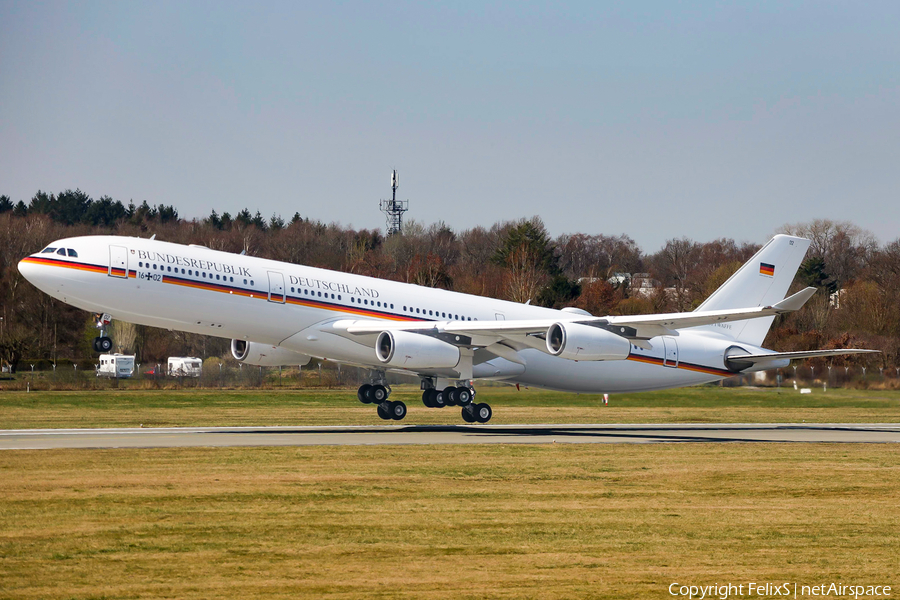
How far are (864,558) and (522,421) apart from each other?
2962 centimetres

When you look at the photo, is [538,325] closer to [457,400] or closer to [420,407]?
[457,400]

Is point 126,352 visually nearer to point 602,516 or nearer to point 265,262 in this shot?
point 265,262

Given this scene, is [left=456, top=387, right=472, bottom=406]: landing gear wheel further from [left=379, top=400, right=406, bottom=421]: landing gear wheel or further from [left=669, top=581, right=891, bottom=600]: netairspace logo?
[left=669, top=581, right=891, bottom=600]: netairspace logo

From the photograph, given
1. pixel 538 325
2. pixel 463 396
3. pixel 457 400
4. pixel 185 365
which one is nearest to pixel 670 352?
pixel 538 325

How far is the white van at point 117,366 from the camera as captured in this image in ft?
251

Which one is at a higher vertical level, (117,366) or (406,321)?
(406,321)

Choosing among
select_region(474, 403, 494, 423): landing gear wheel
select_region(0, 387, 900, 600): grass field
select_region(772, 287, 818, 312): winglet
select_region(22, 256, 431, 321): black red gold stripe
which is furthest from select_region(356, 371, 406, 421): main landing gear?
select_region(772, 287, 818, 312): winglet

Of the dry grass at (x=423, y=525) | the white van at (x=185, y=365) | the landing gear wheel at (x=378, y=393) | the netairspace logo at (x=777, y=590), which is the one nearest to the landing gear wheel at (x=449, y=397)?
the landing gear wheel at (x=378, y=393)

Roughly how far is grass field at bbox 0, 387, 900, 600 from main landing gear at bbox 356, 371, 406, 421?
1065 cm

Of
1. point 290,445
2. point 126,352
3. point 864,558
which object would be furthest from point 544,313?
point 126,352

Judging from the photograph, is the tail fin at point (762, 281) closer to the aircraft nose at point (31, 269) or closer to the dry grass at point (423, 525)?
the dry grass at point (423, 525)

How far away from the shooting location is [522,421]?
43.3 meters

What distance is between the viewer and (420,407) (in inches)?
1993

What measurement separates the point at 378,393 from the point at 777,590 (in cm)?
2852
